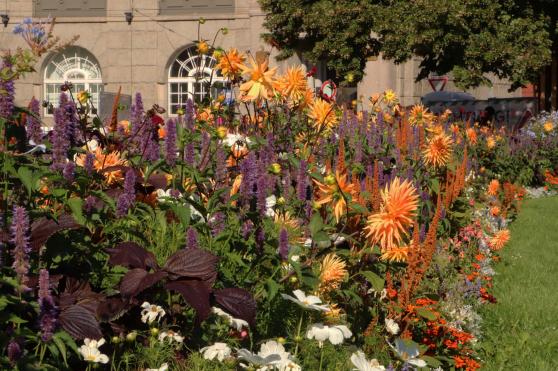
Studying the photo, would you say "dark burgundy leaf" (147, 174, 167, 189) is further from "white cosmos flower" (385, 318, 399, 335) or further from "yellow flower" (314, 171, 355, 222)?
"white cosmos flower" (385, 318, 399, 335)

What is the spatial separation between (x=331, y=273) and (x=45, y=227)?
4.09ft

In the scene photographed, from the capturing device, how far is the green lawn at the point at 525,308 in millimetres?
4754

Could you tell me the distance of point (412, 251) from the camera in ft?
11.2

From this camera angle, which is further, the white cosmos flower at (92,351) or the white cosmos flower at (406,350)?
the white cosmos flower at (406,350)


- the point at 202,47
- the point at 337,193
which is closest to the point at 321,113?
Result: the point at 202,47

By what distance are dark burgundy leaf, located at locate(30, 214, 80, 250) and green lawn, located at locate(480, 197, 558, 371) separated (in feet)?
9.27

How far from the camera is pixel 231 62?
4.34 metres

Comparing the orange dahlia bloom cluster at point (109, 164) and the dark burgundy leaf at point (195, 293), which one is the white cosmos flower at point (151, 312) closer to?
the dark burgundy leaf at point (195, 293)

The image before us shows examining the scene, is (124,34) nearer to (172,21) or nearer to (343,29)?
(172,21)

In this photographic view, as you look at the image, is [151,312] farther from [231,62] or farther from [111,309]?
[231,62]

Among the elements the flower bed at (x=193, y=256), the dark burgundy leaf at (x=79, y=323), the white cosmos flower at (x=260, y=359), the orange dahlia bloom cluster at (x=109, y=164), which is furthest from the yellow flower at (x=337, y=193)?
the dark burgundy leaf at (x=79, y=323)

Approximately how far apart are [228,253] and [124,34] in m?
25.0

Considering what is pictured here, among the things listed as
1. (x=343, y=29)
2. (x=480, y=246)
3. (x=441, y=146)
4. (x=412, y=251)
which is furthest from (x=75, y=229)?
(x=343, y=29)

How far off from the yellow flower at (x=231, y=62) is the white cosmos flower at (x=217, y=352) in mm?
2034
